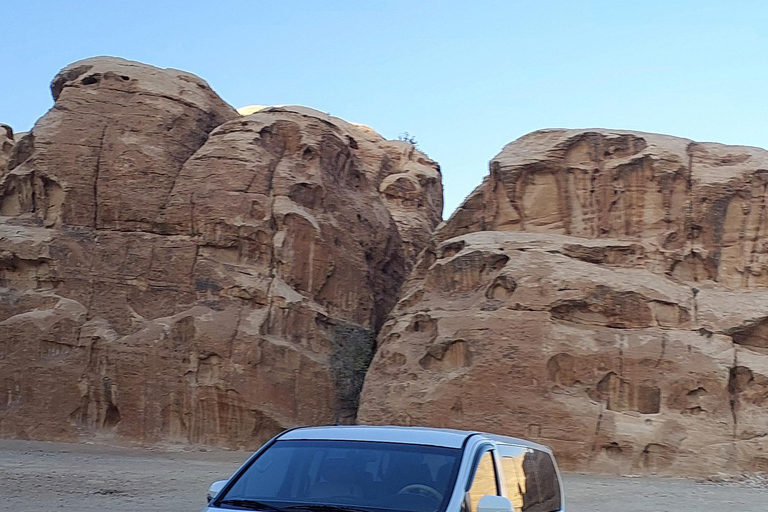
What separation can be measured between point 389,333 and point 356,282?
15.2 ft

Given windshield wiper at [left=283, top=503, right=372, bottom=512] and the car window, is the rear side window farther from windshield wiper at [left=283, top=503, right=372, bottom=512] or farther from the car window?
windshield wiper at [left=283, top=503, right=372, bottom=512]

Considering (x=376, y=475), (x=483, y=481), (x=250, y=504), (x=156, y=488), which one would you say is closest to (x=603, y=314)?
(x=156, y=488)

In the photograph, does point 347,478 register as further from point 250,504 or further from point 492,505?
point 492,505

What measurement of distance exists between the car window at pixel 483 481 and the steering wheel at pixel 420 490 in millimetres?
205

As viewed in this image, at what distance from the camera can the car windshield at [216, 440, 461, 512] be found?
17.0ft

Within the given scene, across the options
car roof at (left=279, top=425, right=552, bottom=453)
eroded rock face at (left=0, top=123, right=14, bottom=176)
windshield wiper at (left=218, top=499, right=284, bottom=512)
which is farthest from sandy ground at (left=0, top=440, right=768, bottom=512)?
eroded rock face at (left=0, top=123, right=14, bottom=176)

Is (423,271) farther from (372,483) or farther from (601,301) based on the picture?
(372,483)

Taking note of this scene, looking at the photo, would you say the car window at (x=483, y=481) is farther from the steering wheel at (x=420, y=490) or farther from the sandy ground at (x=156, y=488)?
the sandy ground at (x=156, y=488)

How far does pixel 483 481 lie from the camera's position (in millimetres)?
5473

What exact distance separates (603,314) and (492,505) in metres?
17.0

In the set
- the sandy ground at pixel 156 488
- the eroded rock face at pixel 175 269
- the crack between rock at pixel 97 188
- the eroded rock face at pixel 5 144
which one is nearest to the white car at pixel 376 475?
the sandy ground at pixel 156 488

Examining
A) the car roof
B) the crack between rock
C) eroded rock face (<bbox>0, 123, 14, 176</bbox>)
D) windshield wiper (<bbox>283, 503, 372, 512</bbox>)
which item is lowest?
windshield wiper (<bbox>283, 503, 372, 512</bbox>)

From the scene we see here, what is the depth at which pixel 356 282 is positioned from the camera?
27.8 m

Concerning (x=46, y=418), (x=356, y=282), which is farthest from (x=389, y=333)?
(x=46, y=418)
